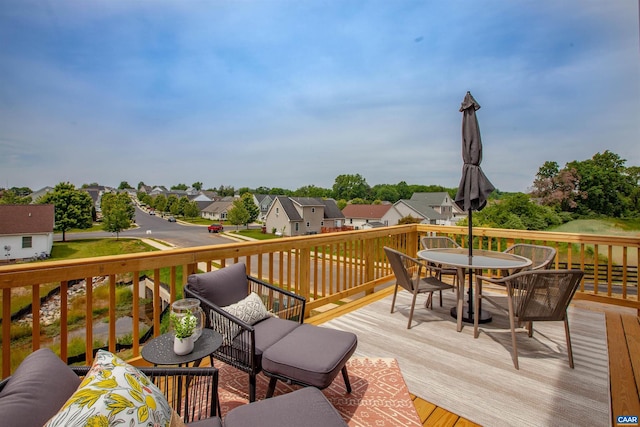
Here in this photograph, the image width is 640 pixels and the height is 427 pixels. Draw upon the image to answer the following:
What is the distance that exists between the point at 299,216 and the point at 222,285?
27.5m

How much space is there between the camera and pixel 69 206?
551 inches

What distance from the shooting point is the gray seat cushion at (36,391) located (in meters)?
0.94

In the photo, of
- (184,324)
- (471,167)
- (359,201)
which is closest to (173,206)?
(359,201)

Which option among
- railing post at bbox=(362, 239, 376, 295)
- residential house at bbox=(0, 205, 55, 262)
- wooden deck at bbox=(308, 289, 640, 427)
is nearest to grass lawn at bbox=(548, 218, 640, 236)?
wooden deck at bbox=(308, 289, 640, 427)

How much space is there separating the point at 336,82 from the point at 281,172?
2118 cm

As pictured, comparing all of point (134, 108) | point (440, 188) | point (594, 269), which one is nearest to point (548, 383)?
point (594, 269)

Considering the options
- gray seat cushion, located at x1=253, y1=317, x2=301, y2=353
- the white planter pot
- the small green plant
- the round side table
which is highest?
the small green plant

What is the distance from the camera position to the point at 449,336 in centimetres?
339

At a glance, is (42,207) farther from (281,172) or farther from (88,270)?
(281,172)

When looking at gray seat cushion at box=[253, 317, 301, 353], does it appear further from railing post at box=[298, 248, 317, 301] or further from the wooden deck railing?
railing post at box=[298, 248, 317, 301]

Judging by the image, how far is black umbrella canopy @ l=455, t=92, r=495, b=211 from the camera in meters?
3.67

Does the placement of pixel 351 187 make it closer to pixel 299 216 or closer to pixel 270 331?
pixel 299 216

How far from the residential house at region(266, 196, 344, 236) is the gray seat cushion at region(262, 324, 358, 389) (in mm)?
26640

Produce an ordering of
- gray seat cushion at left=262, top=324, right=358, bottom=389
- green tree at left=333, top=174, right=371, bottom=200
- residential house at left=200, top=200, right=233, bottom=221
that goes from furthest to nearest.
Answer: green tree at left=333, top=174, right=371, bottom=200 → residential house at left=200, top=200, right=233, bottom=221 → gray seat cushion at left=262, top=324, right=358, bottom=389
